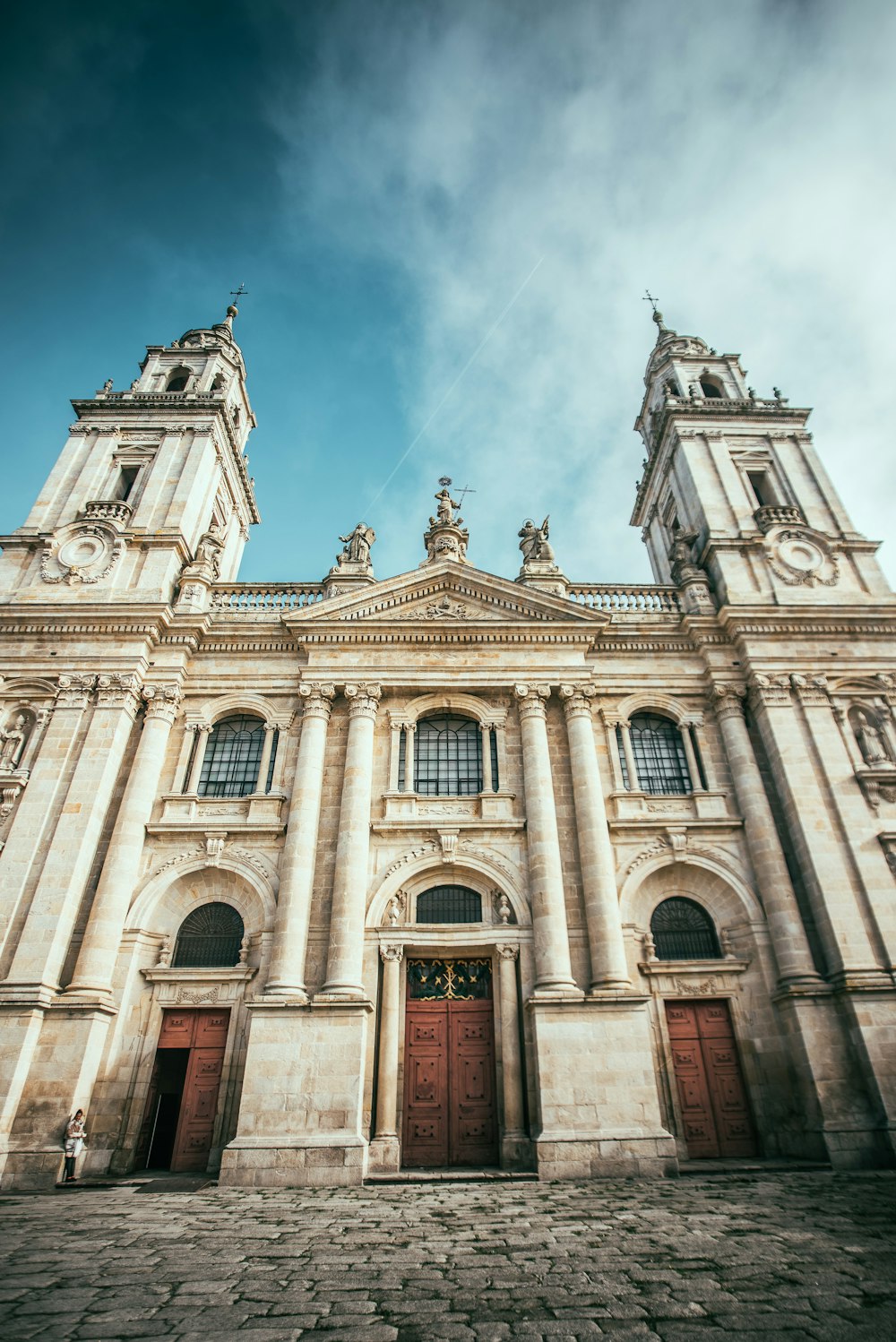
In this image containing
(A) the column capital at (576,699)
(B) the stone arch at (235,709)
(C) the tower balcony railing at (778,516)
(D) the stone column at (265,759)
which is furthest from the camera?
(C) the tower balcony railing at (778,516)

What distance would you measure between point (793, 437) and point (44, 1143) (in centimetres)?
2948

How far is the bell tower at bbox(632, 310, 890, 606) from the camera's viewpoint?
22781 mm

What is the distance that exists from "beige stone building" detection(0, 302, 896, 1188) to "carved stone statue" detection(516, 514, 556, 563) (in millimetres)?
144

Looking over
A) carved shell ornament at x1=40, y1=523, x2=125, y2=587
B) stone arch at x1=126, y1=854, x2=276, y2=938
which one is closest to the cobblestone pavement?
stone arch at x1=126, y1=854, x2=276, y2=938

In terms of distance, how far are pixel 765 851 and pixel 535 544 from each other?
11.8 m

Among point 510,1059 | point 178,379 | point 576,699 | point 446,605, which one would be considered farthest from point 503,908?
point 178,379

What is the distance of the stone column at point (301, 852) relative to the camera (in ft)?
54.1

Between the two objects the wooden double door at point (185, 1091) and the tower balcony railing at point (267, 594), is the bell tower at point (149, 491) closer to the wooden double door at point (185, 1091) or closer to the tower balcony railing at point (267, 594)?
the tower balcony railing at point (267, 594)

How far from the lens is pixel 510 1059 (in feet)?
53.2

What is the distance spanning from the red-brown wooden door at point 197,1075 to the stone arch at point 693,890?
9784mm

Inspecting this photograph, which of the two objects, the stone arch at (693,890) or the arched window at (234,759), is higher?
the arched window at (234,759)

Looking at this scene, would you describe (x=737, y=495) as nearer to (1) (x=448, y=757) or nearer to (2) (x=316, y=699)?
(1) (x=448, y=757)

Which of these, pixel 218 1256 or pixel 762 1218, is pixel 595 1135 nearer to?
pixel 762 1218

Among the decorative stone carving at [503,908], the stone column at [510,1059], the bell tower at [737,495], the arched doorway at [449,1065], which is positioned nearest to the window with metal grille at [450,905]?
the decorative stone carving at [503,908]
